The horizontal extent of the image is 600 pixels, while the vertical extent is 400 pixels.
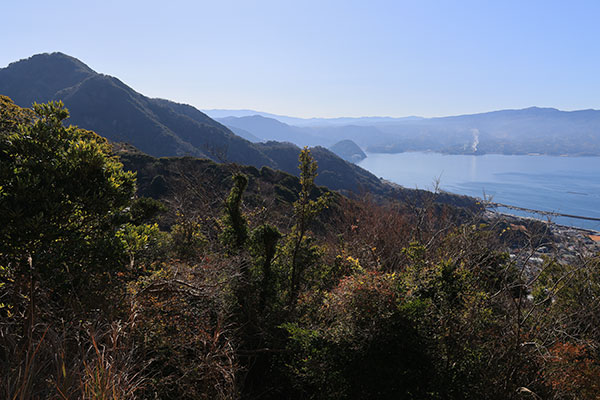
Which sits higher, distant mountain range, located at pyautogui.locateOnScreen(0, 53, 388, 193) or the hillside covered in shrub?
A: distant mountain range, located at pyautogui.locateOnScreen(0, 53, 388, 193)

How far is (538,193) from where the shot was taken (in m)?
55.2

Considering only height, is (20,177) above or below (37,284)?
above

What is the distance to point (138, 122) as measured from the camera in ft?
203

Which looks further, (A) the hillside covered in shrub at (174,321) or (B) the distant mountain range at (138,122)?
(B) the distant mountain range at (138,122)

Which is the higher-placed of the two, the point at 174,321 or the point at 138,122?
the point at 138,122

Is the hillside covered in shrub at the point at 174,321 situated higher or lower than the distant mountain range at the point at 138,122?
lower

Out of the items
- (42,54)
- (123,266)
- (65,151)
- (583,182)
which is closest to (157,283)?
(123,266)

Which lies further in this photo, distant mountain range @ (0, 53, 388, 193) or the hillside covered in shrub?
distant mountain range @ (0, 53, 388, 193)

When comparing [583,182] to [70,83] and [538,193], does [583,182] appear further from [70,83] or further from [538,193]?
[70,83]

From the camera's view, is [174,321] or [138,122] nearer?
[174,321]

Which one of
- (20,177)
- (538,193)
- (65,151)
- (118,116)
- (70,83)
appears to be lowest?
(538,193)

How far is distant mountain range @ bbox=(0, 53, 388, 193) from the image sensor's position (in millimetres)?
56250

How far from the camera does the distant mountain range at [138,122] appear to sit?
56.2m

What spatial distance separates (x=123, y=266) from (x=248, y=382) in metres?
3.26
